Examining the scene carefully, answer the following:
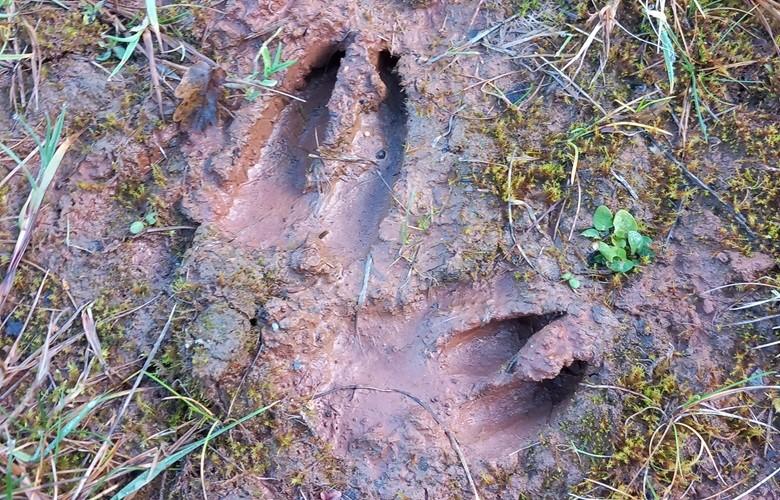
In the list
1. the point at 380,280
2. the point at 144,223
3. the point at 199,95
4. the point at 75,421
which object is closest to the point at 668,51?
the point at 380,280

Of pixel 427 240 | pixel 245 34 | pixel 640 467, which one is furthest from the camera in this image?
pixel 245 34

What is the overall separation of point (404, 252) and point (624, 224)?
687mm

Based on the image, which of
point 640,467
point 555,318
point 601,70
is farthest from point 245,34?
point 640,467

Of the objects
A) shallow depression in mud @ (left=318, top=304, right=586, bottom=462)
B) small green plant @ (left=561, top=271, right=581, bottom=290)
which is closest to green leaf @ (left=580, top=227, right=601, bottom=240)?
small green plant @ (left=561, top=271, right=581, bottom=290)

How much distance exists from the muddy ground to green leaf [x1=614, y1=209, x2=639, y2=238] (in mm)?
44

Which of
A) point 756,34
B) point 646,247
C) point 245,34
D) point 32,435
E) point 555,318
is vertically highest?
point 756,34

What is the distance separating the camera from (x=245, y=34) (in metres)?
2.04

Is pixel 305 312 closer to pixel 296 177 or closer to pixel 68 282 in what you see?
pixel 296 177

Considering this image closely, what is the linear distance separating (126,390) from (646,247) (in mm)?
1618

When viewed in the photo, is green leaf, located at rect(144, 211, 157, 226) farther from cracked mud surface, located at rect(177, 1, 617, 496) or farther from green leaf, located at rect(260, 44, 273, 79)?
green leaf, located at rect(260, 44, 273, 79)

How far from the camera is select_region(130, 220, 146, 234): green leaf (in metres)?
1.90

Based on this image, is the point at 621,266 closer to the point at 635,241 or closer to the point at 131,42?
the point at 635,241

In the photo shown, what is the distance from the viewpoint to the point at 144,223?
1.92 m

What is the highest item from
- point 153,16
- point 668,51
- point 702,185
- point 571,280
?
point 668,51
